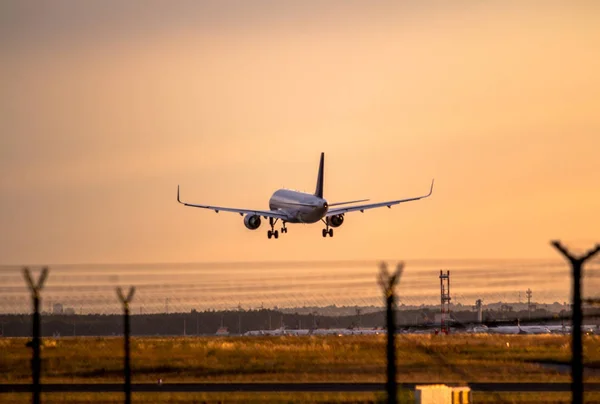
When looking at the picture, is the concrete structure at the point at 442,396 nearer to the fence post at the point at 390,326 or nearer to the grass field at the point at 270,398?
the grass field at the point at 270,398

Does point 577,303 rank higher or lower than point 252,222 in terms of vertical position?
lower

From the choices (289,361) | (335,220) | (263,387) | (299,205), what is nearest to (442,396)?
(263,387)

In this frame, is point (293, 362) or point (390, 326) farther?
point (293, 362)

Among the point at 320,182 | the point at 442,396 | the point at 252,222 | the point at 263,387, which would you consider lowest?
the point at 263,387

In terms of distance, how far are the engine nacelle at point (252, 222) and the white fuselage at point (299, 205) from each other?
264 centimetres

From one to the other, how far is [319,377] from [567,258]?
51.1m

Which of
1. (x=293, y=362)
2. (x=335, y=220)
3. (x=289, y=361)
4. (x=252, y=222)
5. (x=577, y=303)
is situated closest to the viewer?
(x=577, y=303)

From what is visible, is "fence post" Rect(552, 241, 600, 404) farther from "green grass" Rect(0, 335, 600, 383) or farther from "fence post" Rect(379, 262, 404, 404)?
"green grass" Rect(0, 335, 600, 383)

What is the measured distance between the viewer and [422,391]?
58.6 metres

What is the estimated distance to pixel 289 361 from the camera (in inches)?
3893

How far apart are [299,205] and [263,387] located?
81649 mm

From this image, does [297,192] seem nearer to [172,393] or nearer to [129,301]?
[172,393]

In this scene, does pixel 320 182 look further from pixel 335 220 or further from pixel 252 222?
pixel 252 222

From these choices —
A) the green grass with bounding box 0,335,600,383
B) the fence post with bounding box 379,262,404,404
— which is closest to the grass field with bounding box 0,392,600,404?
the green grass with bounding box 0,335,600,383
